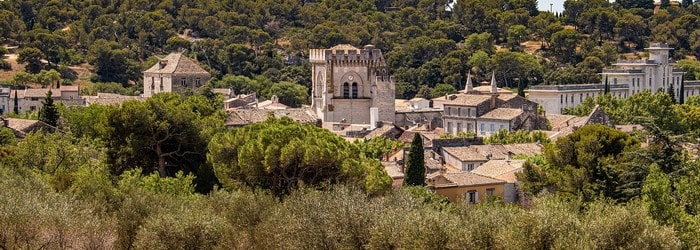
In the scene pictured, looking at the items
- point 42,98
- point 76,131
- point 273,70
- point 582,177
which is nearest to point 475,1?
point 273,70

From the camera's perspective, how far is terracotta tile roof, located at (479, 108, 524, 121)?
242ft

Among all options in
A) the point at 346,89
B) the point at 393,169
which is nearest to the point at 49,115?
the point at 346,89

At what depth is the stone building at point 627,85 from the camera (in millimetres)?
93875

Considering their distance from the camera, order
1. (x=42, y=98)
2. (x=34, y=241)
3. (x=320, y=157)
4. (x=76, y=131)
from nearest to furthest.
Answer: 1. (x=34, y=241)
2. (x=320, y=157)
3. (x=76, y=131)
4. (x=42, y=98)

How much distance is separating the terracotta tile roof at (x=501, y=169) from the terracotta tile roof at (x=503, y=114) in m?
19.9

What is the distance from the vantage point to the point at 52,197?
34.5 metres

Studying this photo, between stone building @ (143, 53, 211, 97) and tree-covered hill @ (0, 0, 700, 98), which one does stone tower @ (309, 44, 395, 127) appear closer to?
stone building @ (143, 53, 211, 97)

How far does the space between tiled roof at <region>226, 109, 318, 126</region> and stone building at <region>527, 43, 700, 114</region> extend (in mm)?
23743

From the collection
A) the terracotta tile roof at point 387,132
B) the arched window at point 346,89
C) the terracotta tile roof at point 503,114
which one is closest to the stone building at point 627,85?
the terracotta tile roof at point 503,114

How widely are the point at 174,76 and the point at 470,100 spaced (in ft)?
63.5

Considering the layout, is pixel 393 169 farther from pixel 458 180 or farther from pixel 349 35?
pixel 349 35

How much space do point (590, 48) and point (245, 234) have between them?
318 ft

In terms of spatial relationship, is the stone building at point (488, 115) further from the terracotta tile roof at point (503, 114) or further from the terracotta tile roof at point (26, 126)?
the terracotta tile roof at point (26, 126)

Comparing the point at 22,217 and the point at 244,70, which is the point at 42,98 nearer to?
the point at 244,70
